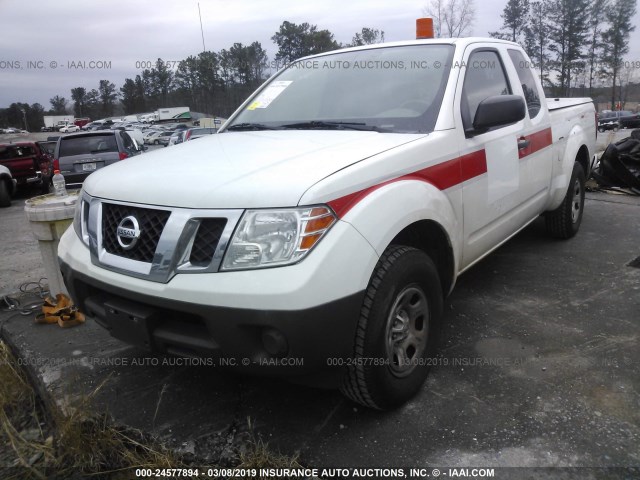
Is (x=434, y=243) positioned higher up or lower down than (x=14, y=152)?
lower down

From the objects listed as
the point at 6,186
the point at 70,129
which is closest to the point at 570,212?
the point at 6,186

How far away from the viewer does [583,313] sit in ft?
11.4

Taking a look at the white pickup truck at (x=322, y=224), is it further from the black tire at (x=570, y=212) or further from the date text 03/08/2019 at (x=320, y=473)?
the black tire at (x=570, y=212)

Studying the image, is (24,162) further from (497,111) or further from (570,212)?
(497,111)

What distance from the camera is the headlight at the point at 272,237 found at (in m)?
1.92

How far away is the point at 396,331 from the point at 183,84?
194 ft

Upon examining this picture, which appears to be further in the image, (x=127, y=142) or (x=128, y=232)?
(x=127, y=142)

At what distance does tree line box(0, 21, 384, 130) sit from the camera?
110ft

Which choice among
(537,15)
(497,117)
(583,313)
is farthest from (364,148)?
(537,15)

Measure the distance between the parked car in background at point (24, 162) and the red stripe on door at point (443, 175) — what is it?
488 inches

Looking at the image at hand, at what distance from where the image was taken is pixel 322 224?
1.96 m

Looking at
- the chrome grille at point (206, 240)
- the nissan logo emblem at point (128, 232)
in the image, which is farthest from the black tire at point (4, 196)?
the chrome grille at point (206, 240)

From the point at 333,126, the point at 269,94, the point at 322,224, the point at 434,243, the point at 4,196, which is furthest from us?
the point at 4,196

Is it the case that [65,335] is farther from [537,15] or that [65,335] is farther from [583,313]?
[537,15]
